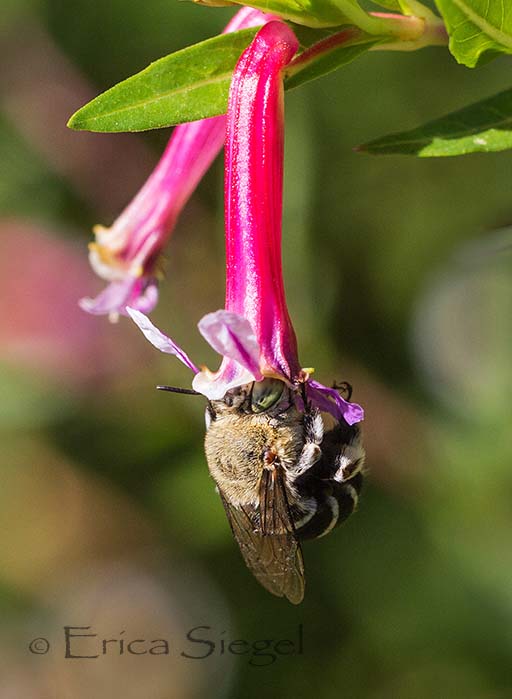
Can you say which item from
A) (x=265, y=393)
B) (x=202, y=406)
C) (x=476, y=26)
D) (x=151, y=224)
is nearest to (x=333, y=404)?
(x=265, y=393)

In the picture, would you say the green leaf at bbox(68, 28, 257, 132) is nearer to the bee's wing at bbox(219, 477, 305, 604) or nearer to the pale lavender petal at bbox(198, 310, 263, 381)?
the pale lavender petal at bbox(198, 310, 263, 381)

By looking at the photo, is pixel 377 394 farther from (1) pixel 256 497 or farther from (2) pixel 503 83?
(1) pixel 256 497

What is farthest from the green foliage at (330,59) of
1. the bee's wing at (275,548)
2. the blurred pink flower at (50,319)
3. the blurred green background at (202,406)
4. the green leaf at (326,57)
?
the blurred pink flower at (50,319)

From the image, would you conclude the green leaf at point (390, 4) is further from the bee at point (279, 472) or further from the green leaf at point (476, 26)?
the bee at point (279, 472)

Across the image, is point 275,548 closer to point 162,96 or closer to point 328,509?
point 328,509

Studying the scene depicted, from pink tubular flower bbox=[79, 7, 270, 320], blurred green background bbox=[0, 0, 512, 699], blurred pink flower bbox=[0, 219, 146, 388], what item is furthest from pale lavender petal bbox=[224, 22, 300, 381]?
blurred pink flower bbox=[0, 219, 146, 388]
